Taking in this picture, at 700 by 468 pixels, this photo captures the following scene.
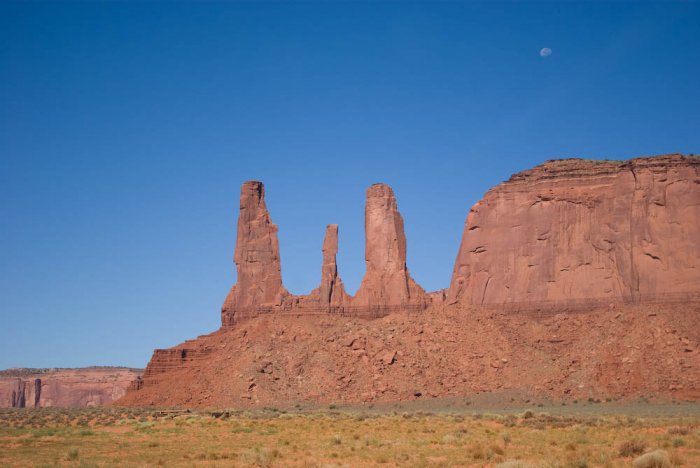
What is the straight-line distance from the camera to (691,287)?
80.8 meters

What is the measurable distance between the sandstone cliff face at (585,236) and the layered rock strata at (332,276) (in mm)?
Answer: 5816

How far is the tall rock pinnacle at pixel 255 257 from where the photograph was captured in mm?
96062

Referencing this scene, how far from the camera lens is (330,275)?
94.8 meters

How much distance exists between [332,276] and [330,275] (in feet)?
0.76

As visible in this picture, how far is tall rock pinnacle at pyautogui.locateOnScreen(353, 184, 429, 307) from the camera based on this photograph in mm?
93938

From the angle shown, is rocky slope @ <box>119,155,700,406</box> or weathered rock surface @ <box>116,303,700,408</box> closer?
weathered rock surface @ <box>116,303,700,408</box>

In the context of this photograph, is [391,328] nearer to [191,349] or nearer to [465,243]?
[465,243]

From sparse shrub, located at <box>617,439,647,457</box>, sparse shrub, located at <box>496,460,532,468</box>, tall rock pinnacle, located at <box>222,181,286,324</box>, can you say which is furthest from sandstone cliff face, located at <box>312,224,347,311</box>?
sparse shrub, located at <box>496,460,532,468</box>

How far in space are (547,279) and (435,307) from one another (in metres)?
11.0

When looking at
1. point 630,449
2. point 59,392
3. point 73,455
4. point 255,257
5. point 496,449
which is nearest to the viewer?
point 630,449

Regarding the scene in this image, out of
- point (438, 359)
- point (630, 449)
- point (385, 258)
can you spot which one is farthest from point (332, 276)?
point (630, 449)

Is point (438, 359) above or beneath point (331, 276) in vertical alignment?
beneath

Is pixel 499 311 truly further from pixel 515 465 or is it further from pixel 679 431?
pixel 515 465

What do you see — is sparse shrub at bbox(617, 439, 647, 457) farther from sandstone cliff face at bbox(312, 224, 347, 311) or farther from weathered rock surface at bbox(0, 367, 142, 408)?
weathered rock surface at bbox(0, 367, 142, 408)
